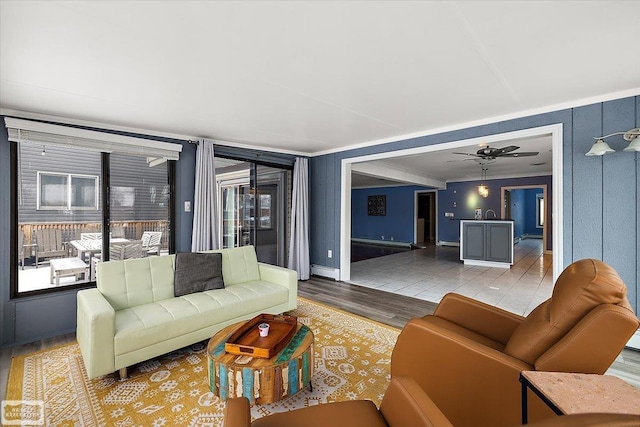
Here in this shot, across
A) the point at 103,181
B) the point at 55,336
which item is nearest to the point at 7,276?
the point at 55,336

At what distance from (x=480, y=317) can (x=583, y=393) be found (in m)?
1.18

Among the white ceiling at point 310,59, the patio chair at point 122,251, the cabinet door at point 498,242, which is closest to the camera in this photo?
the white ceiling at point 310,59

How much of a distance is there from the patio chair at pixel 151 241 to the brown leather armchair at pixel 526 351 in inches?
141

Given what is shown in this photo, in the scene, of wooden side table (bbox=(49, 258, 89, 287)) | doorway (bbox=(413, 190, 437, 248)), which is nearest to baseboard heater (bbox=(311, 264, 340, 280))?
wooden side table (bbox=(49, 258, 89, 287))

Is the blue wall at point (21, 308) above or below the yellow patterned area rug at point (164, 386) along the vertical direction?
above

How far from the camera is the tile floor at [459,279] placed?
437 centimetres

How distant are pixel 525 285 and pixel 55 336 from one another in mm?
6887

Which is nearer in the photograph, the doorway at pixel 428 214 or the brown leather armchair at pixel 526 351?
the brown leather armchair at pixel 526 351

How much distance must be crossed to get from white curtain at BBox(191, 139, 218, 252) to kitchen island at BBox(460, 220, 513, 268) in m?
6.15

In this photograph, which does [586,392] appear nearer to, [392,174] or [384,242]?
[392,174]

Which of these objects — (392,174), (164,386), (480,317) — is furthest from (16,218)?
A: (392,174)

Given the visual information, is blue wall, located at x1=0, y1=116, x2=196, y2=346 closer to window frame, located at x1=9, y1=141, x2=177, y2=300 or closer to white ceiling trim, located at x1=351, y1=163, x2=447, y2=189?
window frame, located at x1=9, y1=141, x2=177, y2=300

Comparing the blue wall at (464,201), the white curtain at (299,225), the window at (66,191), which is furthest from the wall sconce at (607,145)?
the blue wall at (464,201)

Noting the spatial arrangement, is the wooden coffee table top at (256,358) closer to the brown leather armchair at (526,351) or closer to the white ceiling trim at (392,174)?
the brown leather armchair at (526,351)
